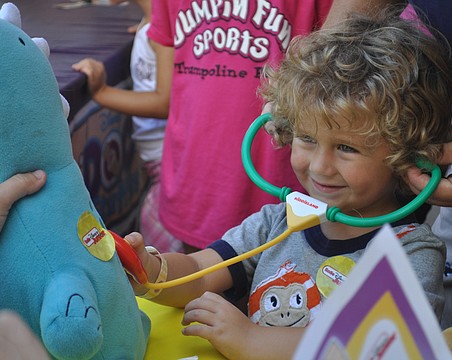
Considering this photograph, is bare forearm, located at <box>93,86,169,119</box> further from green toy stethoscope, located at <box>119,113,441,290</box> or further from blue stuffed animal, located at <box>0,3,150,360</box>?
blue stuffed animal, located at <box>0,3,150,360</box>


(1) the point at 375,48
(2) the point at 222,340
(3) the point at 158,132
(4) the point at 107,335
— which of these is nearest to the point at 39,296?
(4) the point at 107,335

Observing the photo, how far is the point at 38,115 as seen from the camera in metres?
0.68

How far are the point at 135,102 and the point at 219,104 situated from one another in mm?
390

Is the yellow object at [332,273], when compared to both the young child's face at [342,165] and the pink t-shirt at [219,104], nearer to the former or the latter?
the young child's face at [342,165]

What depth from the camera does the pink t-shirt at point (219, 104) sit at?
4.25ft

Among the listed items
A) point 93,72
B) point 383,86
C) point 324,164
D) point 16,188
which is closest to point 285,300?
point 324,164

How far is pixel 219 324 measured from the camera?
0.85 metres

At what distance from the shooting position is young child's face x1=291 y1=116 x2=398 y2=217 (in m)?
0.88

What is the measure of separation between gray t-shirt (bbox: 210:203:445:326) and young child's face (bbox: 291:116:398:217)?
0.06 m

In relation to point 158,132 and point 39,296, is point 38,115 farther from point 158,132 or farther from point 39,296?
point 158,132

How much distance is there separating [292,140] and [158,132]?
3.39ft

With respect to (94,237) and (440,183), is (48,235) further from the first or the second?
(440,183)

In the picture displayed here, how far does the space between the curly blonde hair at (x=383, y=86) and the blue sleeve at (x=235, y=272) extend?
0.63 ft

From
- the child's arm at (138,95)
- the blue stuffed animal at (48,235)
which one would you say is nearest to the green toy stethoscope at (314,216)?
the blue stuffed animal at (48,235)
